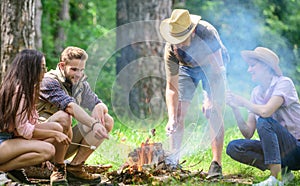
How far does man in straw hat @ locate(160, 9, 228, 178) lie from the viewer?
491 centimetres

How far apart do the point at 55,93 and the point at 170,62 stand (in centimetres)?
114

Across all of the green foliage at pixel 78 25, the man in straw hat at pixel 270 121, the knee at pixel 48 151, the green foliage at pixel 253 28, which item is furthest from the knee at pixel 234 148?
the green foliage at pixel 253 28

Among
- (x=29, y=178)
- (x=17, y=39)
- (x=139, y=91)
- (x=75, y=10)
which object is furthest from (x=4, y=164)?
(x=75, y=10)

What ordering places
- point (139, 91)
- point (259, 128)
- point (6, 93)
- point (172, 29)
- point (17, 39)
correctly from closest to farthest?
1. point (6, 93)
2. point (259, 128)
3. point (172, 29)
4. point (17, 39)
5. point (139, 91)

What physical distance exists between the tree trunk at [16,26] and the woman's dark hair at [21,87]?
117 inches

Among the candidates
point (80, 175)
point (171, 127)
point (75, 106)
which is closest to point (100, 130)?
point (75, 106)

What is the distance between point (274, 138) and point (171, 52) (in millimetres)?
1257

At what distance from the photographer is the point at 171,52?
521 cm

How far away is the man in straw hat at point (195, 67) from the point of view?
4914mm

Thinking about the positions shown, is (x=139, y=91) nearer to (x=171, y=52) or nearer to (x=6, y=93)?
(x=171, y=52)

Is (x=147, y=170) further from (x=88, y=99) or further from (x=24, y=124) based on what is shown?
(x=24, y=124)

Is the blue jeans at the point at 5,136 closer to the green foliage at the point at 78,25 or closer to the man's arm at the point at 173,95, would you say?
the man's arm at the point at 173,95

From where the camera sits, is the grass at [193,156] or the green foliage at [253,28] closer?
the grass at [193,156]

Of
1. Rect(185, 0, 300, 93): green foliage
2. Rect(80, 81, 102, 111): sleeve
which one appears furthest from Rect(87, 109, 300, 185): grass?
Rect(185, 0, 300, 93): green foliage
